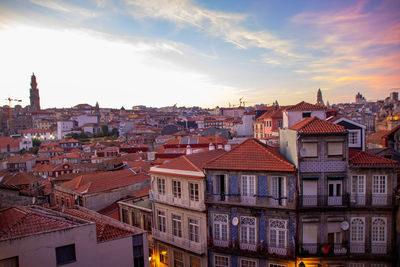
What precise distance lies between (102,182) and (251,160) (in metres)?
15.1

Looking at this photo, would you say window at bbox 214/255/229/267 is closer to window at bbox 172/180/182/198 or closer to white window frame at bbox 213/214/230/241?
white window frame at bbox 213/214/230/241

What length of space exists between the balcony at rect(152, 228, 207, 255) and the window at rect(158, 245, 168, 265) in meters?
0.78

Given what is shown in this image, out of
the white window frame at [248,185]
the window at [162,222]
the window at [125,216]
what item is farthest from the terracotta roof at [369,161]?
the window at [125,216]

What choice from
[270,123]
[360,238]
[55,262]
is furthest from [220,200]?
[270,123]

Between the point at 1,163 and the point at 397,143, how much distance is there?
81384mm

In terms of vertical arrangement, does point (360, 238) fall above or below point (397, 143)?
below

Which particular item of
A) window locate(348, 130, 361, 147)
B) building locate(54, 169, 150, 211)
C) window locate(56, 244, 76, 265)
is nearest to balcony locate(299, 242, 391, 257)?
window locate(348, 130, 361, 147)

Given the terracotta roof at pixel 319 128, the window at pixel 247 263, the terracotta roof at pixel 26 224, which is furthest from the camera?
the window at pixel 247 263

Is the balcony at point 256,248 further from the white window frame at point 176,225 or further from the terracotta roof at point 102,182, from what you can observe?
the terracotta roof at point 102,182

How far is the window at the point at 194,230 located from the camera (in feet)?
58.2

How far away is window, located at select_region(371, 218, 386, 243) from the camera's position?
49.0ft

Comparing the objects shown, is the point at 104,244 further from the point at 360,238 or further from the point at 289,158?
the point at 360,238

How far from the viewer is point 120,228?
14703 mm

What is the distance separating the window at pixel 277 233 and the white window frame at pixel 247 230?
89 centimetres
